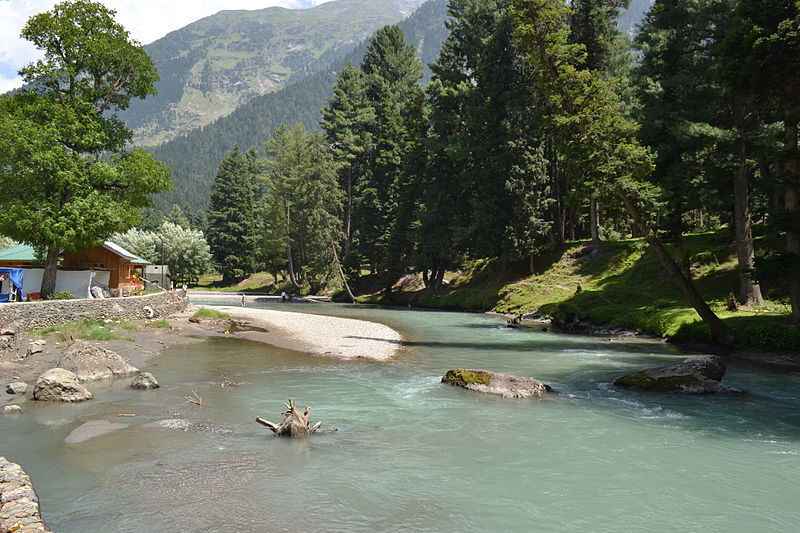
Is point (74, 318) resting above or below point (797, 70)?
below

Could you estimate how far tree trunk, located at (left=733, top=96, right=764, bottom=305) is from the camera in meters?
28.8

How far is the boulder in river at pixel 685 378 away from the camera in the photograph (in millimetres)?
17188

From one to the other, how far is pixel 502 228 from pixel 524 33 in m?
24.6

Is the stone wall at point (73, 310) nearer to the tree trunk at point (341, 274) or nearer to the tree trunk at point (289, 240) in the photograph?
the tree trunk at point (341, 274)

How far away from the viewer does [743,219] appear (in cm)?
2873

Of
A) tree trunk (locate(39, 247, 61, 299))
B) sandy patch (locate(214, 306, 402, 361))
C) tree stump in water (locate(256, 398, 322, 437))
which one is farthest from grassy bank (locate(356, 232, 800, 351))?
tree trunk (locate(39, 247, 61, 299))

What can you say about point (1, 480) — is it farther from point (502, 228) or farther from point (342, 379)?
point (502, 228)

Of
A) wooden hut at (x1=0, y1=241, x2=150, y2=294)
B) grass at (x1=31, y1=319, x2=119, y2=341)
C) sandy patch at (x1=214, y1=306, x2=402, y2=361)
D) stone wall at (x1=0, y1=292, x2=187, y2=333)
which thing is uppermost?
wooden hut at (x1=0, y1=241, x2=150, y2=294)

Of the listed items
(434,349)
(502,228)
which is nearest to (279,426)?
(434,349)

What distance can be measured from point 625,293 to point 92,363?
32.5 meters

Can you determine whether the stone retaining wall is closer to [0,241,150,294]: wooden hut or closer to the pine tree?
the pine tree

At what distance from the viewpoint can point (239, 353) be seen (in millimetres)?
24828

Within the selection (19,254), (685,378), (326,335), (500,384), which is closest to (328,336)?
(326,335)

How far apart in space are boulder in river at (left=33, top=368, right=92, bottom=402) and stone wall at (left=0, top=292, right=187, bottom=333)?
398 inches
